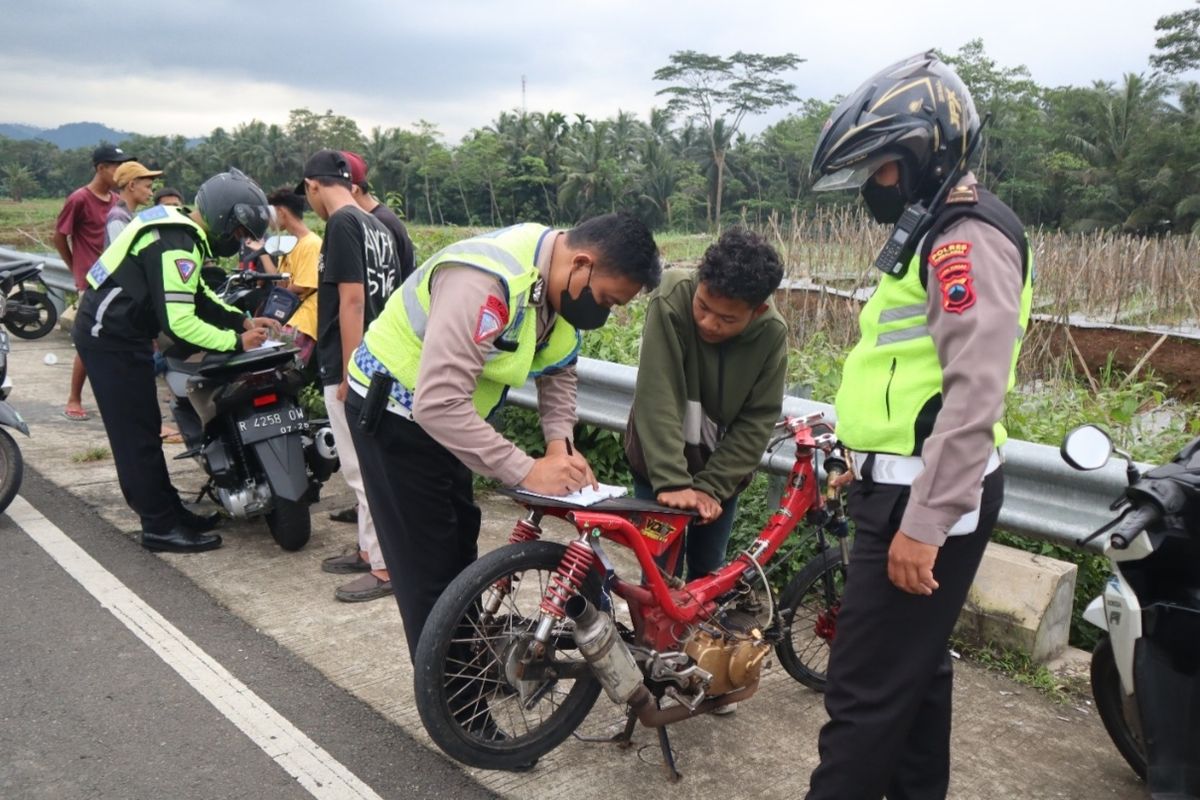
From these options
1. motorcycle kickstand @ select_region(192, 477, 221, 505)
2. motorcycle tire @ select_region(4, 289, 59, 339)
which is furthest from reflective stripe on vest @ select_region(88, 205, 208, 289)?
motorcycle tire @ select_region(4, 289, 59, 339)

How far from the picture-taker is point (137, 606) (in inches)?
168

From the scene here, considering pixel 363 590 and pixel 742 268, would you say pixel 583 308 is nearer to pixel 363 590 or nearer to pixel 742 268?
pixel 742 268

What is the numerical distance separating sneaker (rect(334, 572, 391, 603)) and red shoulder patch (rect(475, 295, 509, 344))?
204 cm

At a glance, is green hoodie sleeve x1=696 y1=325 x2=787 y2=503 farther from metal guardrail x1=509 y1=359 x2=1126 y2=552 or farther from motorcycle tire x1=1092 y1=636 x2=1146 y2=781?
motorcycle tire x1=1092 y1=636 x2=1146 y2=781

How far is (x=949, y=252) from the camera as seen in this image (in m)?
2.28

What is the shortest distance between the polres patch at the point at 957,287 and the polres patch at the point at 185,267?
145 inches

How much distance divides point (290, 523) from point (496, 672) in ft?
7.41

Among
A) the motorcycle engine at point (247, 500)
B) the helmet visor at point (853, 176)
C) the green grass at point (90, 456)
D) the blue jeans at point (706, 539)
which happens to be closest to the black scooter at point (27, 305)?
the green grass at point (90, 456)

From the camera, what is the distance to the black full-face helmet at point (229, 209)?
5191 millimetres

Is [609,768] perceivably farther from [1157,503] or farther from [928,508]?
[1157,503]


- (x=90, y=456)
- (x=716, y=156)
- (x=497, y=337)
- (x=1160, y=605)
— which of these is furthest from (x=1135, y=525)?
(x=716, y=156)

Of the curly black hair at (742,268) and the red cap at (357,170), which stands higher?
the red cap at (357,170)

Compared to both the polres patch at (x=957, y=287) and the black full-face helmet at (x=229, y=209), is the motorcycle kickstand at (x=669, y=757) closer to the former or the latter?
the polres patch at (x=957, y=287)

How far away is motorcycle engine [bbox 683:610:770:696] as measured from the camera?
123 inches
